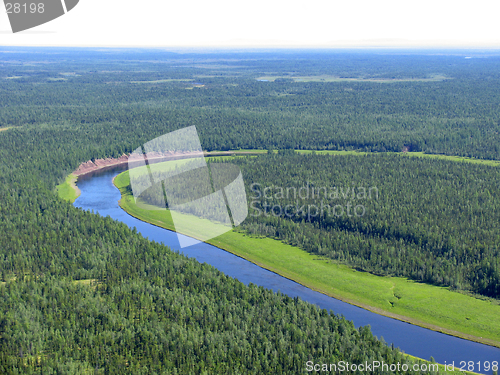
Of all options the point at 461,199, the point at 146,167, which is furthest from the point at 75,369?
the point at 146,167

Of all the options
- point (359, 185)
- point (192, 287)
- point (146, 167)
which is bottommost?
point (146, 167)

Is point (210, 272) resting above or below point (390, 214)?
above

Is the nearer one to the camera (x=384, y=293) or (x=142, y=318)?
(x=142, y=318)

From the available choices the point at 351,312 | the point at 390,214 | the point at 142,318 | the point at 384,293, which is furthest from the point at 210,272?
the point at 390,214

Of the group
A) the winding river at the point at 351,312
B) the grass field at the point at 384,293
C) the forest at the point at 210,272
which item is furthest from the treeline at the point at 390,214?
the winding river at the point at 351,312

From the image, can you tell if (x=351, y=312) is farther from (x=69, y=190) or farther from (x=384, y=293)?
(x=69, y=190)

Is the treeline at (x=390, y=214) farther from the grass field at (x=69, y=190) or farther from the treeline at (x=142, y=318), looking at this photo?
the grass field at (x=69, y=190)

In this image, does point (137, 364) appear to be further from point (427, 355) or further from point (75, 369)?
point (427, 355)
